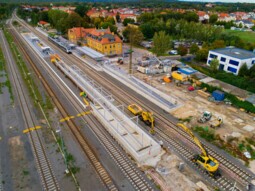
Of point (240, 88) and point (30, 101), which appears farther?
point (240, 88)

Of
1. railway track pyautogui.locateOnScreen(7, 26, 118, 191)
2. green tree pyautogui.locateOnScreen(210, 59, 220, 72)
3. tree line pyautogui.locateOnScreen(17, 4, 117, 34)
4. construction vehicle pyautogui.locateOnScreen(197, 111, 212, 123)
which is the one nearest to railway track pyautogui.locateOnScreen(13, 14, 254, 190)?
construction vehicle pyautogui.locateOnScreen(197, 111, 212, 123)

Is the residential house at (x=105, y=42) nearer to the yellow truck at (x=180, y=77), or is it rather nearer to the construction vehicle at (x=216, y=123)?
the yellow truck at (x=180, y=77)

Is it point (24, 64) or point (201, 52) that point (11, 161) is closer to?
point (24, 64)

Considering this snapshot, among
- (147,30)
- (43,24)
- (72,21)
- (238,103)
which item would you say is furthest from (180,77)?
(43,24)

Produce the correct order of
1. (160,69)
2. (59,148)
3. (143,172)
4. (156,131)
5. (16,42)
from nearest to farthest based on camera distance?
(143,172)
(59,148)
(156,131)
(160,69)
(16,42)

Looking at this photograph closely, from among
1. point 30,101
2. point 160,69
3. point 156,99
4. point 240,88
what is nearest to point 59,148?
point 30,101

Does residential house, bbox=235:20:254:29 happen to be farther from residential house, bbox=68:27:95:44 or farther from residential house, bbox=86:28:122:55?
residential house, bbox=68:27:95:44

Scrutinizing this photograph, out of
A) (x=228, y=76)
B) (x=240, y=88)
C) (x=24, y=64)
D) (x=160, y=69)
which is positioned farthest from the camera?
(x=24, y=64)

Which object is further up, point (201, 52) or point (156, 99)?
point (201, 52)
